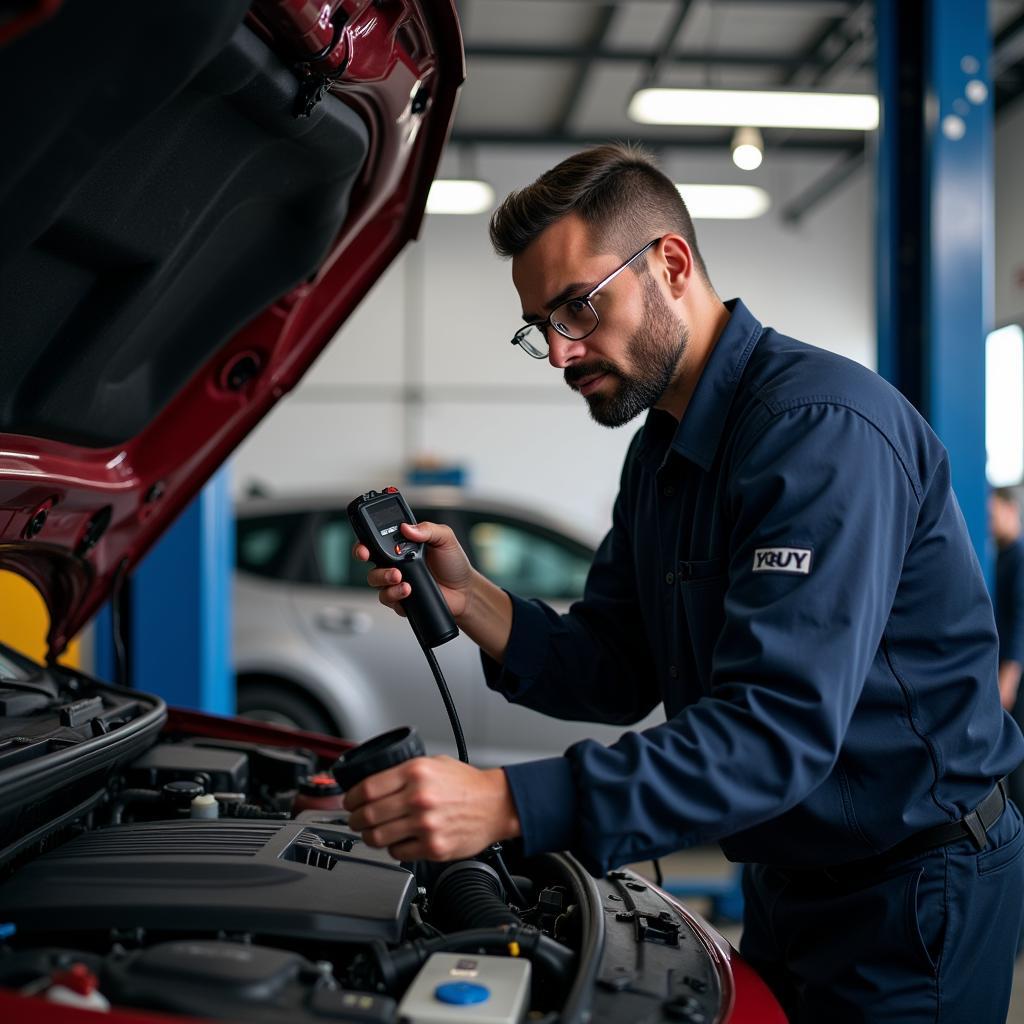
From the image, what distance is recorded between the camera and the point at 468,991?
0.94 m

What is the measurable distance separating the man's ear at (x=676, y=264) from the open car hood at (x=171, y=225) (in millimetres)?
384

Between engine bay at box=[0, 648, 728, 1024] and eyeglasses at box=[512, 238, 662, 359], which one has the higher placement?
eyeglasses at box=[512, 238, 662, 359]

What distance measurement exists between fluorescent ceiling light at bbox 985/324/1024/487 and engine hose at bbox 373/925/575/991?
7.76 meters

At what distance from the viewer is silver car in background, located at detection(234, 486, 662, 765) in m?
4.36

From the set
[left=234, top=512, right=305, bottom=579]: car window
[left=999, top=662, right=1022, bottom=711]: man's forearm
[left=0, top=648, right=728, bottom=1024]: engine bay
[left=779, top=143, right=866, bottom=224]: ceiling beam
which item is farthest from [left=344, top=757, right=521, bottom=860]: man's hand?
[left=779, top=143, right=866, bottom=224]: ceiling beam

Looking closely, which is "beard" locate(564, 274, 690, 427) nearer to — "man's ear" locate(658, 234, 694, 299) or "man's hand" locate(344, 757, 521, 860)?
"man's ear" locate(658, 234, 694, 299)

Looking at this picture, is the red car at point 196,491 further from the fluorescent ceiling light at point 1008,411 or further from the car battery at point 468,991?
the fluorescent ceiling light at point 1008,411

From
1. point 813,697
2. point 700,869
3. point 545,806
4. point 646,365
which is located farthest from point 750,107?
point 545,806

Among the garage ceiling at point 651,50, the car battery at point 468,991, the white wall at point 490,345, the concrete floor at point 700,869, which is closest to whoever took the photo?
the car battery at point 468,991

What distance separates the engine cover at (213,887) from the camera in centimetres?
108

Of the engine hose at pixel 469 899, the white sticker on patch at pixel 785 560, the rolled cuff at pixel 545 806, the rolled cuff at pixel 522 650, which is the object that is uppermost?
the white sticker on patch at pixel 785 560

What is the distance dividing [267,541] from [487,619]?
3.27 m

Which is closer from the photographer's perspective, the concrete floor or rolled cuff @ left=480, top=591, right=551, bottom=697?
rolled cuff @ left=480, top=591, right=551, bottom=697

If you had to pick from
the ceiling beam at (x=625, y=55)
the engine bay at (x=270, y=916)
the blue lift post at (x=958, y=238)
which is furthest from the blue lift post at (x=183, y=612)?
the ceiling beam at (x=625, y=55)
